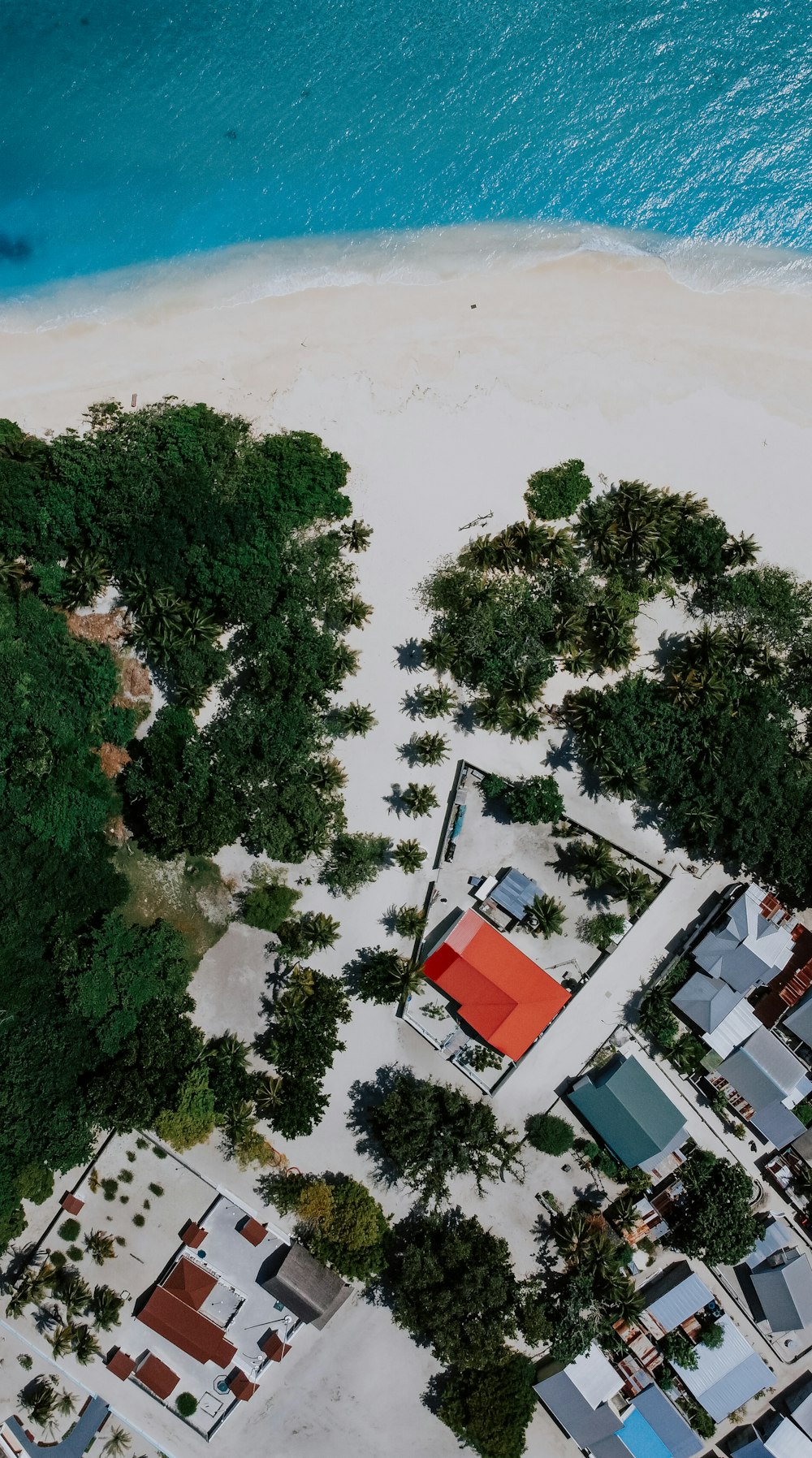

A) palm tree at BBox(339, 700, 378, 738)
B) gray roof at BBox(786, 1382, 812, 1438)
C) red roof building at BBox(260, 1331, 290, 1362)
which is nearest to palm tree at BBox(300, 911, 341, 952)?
palm tree at BBox(339, 700, 378, 738)

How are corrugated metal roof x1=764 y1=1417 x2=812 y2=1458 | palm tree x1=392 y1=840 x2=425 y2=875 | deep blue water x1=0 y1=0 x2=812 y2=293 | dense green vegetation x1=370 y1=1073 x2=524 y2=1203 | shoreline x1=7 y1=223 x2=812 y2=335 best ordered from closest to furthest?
dense green vegetation x1=370 y1=1073 x2=524 y2=1203
corrugated metal roof x1=764 y1=1417 x2=812 y2=1458
palm tree x1=392 y1=840 x2=425 y2=875
shoreline x1=7 y1=223 x2=812 y2=335
deep blue water x1=0 y1=0 x2=812 y2=293

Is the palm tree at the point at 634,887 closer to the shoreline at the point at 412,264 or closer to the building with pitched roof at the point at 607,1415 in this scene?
the building with pitched roof at the point at 607,1415

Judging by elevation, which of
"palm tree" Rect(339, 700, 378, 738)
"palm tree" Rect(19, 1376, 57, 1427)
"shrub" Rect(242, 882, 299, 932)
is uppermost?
"palm tree" Rect(339, 700, 378, 738)

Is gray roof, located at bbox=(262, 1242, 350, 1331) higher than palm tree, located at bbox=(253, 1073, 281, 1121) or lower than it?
lower

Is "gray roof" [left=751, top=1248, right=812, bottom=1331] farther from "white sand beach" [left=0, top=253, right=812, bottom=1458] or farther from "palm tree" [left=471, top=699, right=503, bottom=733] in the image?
"palm tree" [left=471, top=699, right=503, bottom=733]

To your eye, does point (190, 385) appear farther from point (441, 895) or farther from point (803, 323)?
point (803, 323)

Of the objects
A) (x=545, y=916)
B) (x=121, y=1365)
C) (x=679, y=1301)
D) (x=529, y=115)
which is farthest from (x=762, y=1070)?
(x=529, y=115)

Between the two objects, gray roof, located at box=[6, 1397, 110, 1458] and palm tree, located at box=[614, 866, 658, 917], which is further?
gray roof, located at box=[6, 1397, 110, 1458]

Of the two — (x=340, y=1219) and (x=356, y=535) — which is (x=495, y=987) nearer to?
(x=340, y=1219)

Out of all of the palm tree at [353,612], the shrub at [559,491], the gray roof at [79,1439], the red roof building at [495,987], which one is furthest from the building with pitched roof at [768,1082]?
the gray roof at [79,1439]
